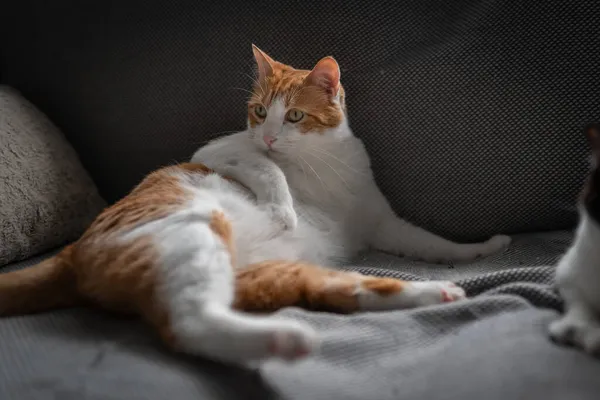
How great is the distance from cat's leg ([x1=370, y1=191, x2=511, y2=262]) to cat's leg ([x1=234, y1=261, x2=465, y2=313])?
0.32m

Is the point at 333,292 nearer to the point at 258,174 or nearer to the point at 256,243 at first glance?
the point at 256,243

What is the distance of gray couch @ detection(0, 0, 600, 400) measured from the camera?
948mm

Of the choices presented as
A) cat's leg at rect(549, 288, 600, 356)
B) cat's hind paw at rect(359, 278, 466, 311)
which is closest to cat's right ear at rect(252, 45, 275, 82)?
cat's hind paw at rect(359, 278, 466, 311)

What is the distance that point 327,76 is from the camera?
4.90 feet

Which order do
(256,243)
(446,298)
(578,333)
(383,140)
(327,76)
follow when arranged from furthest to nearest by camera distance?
(383,140)
(327,76)
(256,243)
(446,298)
(578,333)

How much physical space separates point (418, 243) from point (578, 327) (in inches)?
24.0

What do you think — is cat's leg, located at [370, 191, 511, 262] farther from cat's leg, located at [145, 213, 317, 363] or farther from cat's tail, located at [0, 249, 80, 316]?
cat's tail, located at [0, 249, 80, 316]

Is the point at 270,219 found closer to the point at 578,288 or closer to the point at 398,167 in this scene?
the point at 398,167

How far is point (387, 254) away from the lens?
161 cm

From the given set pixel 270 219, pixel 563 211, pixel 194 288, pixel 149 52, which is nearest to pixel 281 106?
pixel 270 219

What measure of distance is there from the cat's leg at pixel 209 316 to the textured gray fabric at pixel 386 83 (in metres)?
0.69

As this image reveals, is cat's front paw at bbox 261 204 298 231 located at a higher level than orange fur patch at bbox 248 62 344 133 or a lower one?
lower

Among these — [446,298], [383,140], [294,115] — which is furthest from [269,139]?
[446,298]

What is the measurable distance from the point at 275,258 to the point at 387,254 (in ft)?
1.31
